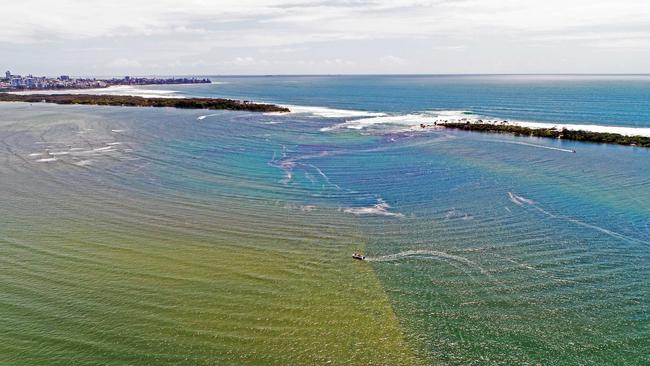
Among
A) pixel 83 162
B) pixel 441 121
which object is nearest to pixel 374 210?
pixel 83 162

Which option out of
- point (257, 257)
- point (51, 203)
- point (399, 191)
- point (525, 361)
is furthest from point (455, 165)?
point (51, 203)

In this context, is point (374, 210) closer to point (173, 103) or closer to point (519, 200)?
point (519, 200)

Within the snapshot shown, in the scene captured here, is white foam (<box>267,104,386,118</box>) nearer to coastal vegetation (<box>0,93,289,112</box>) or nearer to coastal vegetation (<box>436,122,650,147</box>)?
coastal vegetation (<box>0,93,289,112</box>)

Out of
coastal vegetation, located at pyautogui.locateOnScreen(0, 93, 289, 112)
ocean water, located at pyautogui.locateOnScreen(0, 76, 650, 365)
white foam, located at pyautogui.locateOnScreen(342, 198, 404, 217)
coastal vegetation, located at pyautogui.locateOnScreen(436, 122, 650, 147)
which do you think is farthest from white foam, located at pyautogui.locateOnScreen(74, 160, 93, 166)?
coastal vegetation, located at pyautogui.locateOnScreen(0, 93, 289, 112)

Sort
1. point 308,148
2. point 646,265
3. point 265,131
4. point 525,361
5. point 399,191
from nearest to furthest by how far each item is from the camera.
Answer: point 525,361, point 646,265, point 399,191, point 308,148, point 265,131

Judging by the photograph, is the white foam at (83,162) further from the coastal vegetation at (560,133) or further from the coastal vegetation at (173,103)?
the coastal vegetation at (173,103)

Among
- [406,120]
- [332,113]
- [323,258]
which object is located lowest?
[323,258]

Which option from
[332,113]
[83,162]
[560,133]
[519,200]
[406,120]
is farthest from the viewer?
[332,113]

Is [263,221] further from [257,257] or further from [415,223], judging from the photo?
[415,223]
